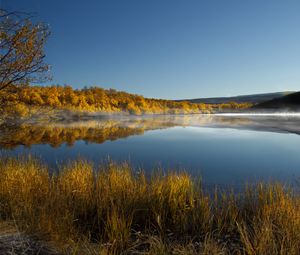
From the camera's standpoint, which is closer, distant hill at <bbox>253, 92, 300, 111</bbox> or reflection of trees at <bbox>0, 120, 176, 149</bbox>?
reflection of trees at <bbox>0, 120, 176, 149</bbox>

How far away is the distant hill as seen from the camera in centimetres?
15662

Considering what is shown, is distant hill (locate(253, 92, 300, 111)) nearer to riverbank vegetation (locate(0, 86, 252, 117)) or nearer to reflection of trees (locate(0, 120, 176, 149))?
riverbank vegetation (locate(0, 86, 252, 117))

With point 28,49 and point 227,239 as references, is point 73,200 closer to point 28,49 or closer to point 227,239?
point 227,239

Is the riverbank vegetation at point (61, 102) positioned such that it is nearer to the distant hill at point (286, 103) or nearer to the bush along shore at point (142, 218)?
the bush along shore at point (142, 218)

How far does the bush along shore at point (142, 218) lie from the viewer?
459cm

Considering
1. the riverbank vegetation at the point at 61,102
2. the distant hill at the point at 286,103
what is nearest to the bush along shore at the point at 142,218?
the riverbank vegetation at the point at 61,102

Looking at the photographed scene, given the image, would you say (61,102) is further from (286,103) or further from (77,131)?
(286,103)

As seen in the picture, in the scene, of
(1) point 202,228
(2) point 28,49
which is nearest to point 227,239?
(1) point 202,228

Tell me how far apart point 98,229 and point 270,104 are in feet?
663

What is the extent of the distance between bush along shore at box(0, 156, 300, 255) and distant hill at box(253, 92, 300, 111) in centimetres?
17018

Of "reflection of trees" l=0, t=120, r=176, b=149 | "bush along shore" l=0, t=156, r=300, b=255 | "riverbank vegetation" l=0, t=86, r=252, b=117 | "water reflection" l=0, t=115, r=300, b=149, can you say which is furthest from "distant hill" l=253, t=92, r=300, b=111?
"bush along shore" l=0, t=156, r=300, b=255

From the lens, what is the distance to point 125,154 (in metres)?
18.6

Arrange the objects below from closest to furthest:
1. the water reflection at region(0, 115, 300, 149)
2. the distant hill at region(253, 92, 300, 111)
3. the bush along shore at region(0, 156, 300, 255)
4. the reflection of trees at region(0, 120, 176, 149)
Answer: the bush along shore at region(0, 156, 300, 255) < the reflection of trees at region(0, 120, 176, 149) < the water reflection at region(0, 115, 300, 149) < the distant hill at region(253, 92, 300, 111)

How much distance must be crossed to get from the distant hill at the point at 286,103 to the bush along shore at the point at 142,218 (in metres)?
170
